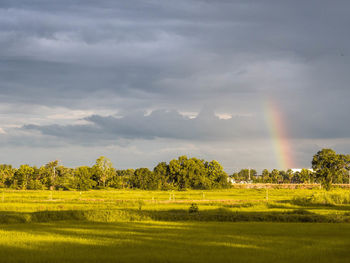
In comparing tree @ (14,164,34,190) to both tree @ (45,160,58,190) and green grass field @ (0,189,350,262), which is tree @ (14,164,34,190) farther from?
green grass field @ (0,189,350,262)

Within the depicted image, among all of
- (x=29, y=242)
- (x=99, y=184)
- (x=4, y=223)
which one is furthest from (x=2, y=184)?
(x=29, y=242)

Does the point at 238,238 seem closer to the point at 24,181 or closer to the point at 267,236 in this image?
the point at 267,236

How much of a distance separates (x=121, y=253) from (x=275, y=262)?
6.96m

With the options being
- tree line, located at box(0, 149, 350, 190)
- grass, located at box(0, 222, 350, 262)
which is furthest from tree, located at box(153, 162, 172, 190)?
grass, located at box(0, 222, 350, 262)

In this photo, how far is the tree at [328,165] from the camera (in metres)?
95.4

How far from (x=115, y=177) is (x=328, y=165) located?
5210 cm

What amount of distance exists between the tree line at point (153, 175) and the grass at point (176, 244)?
223 ft

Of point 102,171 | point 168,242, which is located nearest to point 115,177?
point 102,171

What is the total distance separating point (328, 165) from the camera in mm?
96500

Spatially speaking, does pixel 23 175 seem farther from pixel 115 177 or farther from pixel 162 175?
pixel 162 175

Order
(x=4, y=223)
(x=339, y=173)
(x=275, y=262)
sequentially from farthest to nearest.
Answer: (x=339, y=173) < (x=4, y=223) < (x=275, y=262)

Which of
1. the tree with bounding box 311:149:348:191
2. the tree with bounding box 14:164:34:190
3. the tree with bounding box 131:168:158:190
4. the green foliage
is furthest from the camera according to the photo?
the tree with bounding box 131:168:158:190

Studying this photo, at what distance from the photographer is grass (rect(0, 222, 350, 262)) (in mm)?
19250

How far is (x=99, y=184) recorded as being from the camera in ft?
365
